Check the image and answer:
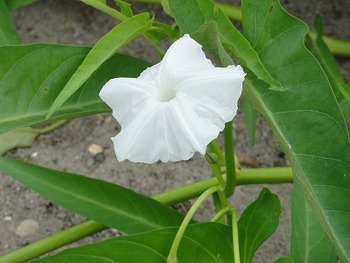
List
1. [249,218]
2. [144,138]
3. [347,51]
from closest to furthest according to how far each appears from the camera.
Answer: [144,138] → [249,218] → [347,51]

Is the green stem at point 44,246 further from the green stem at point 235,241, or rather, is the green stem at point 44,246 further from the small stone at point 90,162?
the small stone at point 90,162

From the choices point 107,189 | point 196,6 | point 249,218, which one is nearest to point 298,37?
point 196,6

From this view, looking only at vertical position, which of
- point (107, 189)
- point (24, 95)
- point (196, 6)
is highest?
point (196, 6)

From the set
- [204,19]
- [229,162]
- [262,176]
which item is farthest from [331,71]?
[204,19]

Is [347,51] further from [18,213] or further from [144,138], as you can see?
[144,138]

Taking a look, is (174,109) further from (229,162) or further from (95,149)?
(95,149)

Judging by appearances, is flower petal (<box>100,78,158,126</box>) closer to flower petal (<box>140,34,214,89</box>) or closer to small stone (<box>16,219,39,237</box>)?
flower petal (<box>140,34,214,89</box>)

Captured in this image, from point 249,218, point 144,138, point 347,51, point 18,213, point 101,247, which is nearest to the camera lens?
point 144,138
